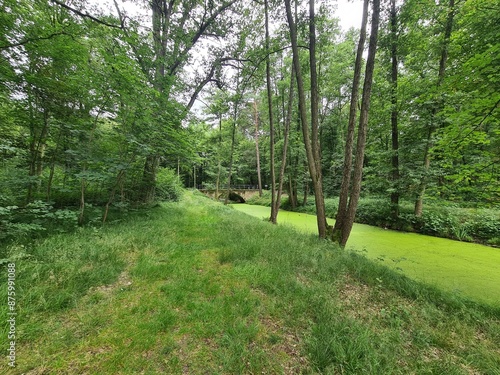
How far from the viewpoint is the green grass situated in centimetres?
159

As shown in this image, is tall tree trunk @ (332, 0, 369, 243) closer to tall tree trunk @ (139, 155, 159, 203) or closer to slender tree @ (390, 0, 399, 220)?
slender tree @ (390, 0, 399, 220)

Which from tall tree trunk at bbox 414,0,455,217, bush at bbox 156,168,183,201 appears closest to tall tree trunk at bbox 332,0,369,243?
tall tree trunk at bbox 414,0,455,217

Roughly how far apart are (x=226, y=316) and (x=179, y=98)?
342 inches

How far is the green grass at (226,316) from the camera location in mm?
1588

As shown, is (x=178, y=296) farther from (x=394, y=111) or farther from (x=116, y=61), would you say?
(x=394, y=111)

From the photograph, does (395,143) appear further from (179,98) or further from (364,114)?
(179,98)

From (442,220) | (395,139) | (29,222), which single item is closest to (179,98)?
(29,222)

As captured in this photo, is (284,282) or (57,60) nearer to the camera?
(284,282)

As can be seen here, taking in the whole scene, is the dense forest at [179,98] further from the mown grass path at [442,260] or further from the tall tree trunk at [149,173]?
the mown grass path at [442,260]

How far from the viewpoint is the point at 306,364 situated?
1660mm

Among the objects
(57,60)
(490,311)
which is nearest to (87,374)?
(490,311)

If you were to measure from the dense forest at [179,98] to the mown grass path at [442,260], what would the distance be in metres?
1.45

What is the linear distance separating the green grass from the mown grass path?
1.02 meters

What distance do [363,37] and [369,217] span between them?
7769 millimetres
